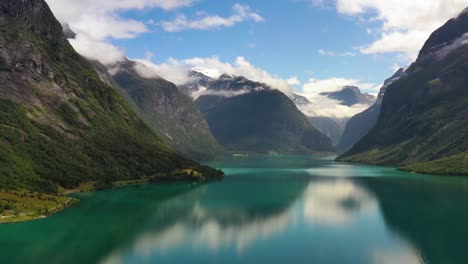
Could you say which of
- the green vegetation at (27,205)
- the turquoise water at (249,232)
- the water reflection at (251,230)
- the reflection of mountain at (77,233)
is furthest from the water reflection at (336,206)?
the green vegetation at (27,205)

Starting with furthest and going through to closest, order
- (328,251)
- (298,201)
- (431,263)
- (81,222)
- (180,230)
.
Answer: (298,201)
(81,222)
(180,230)
(328,251)
(431,263)

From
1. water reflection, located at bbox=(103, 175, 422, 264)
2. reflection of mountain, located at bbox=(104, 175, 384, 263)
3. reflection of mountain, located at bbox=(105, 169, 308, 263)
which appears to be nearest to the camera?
water reflection, located at bbox=(103, 175, 422, 264)

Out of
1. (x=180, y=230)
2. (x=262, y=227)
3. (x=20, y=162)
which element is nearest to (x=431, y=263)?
(x=262, y=227)

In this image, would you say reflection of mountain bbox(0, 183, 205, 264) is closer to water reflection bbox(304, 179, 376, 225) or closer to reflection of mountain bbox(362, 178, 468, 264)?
water reflection bbox(304, 179, 376, 225)

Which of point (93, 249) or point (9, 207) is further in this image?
point (9, 207)

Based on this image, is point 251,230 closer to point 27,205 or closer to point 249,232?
point 249,232

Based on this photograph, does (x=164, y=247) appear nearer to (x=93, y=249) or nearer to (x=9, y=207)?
(x=93, y=249)

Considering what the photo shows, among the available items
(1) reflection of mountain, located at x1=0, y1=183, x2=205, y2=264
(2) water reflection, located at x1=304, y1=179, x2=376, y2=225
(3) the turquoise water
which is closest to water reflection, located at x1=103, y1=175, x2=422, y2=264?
(2) water reflection, located at x1=304, y1=179, x2=376, y2=225

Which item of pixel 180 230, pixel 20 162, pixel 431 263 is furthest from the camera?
pixel 20 162
